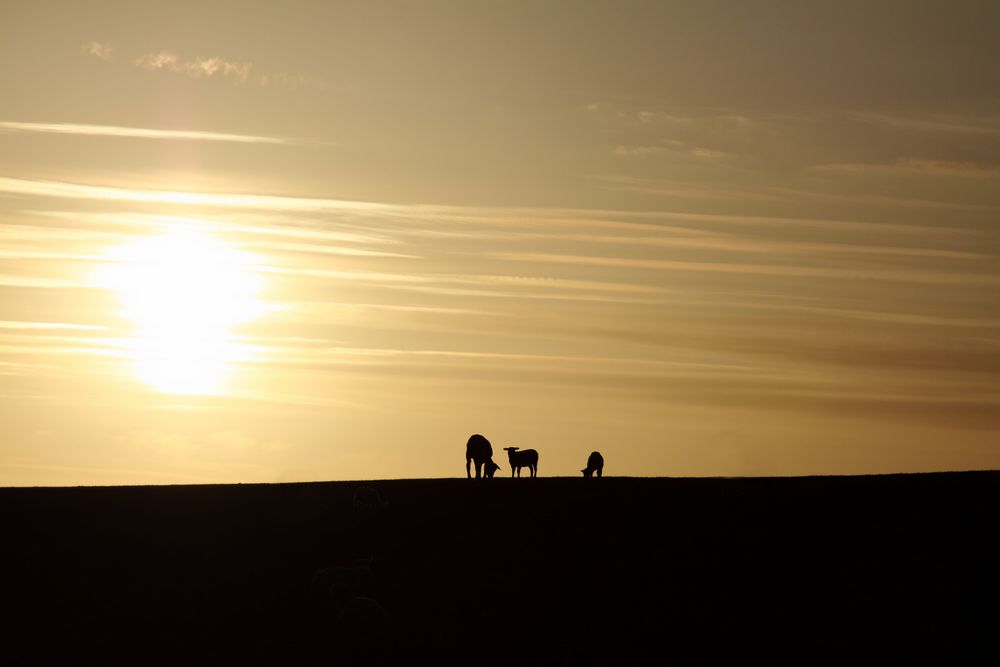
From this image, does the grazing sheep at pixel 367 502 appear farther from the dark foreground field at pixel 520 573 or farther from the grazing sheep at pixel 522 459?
the grazing sheep at pixel 522 459

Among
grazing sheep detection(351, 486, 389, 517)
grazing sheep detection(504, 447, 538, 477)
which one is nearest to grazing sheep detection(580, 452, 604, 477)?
grazing sheep detection(504, 447, 538, 477)

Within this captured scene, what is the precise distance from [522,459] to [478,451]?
2.73 m

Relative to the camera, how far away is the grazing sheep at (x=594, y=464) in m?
56.3

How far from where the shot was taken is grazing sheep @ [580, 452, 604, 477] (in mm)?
56312

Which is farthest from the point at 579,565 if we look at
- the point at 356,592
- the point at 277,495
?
the point at 277,495

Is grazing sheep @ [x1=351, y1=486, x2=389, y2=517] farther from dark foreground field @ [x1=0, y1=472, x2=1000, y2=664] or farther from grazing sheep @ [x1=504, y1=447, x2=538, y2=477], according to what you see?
grazing sheep @ [x1=504, y1=447, x2=538, y2=477]

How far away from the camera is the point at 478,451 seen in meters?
53.7

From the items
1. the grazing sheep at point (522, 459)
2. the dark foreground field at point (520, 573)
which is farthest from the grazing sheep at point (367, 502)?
the grazing sheep at point (522, 459)

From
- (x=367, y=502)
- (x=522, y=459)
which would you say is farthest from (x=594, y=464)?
(x=367, y=502)

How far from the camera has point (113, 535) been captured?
45281 mm

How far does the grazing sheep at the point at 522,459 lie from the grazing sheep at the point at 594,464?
195cm

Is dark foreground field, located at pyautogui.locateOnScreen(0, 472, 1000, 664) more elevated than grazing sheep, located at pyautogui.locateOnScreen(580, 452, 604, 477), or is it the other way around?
grazing sheep, located at pyautogui.locateOnScreen(580, 452, 604, 477)

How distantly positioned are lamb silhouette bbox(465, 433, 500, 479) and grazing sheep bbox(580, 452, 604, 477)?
13.4 ft

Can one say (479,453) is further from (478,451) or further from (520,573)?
(520,573)
